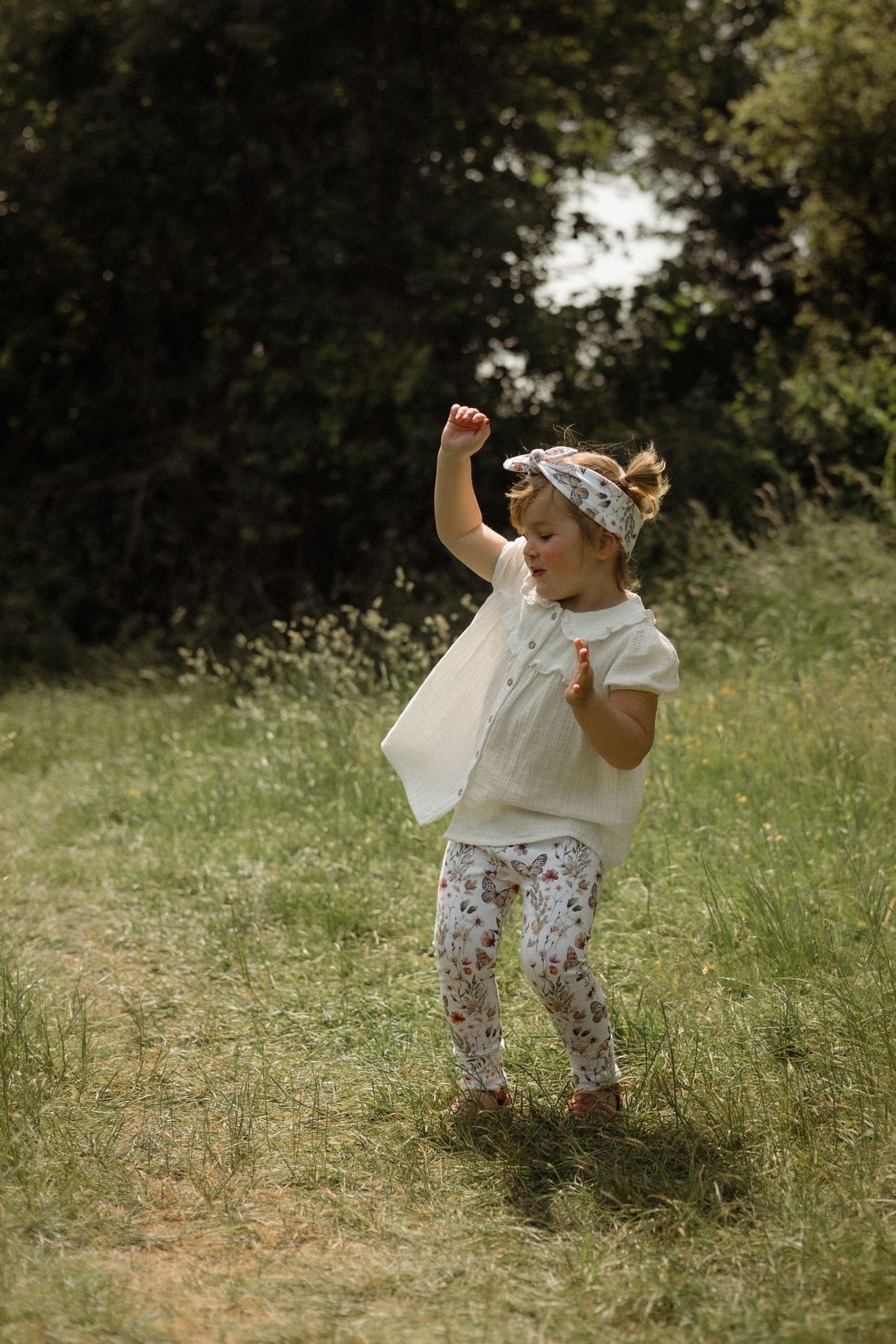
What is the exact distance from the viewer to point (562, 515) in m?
2.89

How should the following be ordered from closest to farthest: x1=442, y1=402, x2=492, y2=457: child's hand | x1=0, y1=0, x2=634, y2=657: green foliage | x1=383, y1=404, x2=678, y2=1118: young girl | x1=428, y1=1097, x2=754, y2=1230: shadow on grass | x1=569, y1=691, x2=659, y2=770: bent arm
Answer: x1=428, y1=1097, x2=754, y2=1230: shadow on grass < x1=569, y1=691, x2=659, y2=770: bent arm < x1=383, y1=404, x2=678, y2=1118: young girl < x1=442, y1=402, x2=492, y2=457: child's hand < x1=0, y1=0, x2=634, y2=657: green foliage

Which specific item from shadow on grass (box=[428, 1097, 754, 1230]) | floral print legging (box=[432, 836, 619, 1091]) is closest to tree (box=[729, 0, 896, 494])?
floral print legging (box=[432, 836, 619, 1091])

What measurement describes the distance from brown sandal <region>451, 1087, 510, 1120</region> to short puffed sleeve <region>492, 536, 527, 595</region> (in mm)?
1139

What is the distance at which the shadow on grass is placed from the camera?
8.38ft

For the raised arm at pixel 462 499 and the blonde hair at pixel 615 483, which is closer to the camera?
the blonde hair at pixel 615 483

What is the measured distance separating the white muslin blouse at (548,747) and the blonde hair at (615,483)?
0.11 metres

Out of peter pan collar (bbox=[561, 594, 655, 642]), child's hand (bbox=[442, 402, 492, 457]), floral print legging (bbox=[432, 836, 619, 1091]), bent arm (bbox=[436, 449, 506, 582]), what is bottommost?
floral print legging (bbox=[432, 836, 619, 1091])

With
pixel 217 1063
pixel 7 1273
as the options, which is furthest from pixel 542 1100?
pixel 7 1273

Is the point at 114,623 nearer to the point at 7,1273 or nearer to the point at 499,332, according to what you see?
the point at 499,332

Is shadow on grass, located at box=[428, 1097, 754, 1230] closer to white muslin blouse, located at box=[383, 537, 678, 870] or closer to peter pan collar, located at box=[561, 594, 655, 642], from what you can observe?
white muslin blouse, located at box=[383, 537, 678, 870]

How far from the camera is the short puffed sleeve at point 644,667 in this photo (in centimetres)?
278

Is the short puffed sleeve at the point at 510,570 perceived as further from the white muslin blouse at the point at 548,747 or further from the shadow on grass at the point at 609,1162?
the shadow on grass at the point at 609,1162

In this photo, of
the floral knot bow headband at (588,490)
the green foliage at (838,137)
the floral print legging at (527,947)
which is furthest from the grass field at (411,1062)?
Result: the green foliage at (838,137)

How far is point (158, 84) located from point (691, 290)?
4.78 metres
